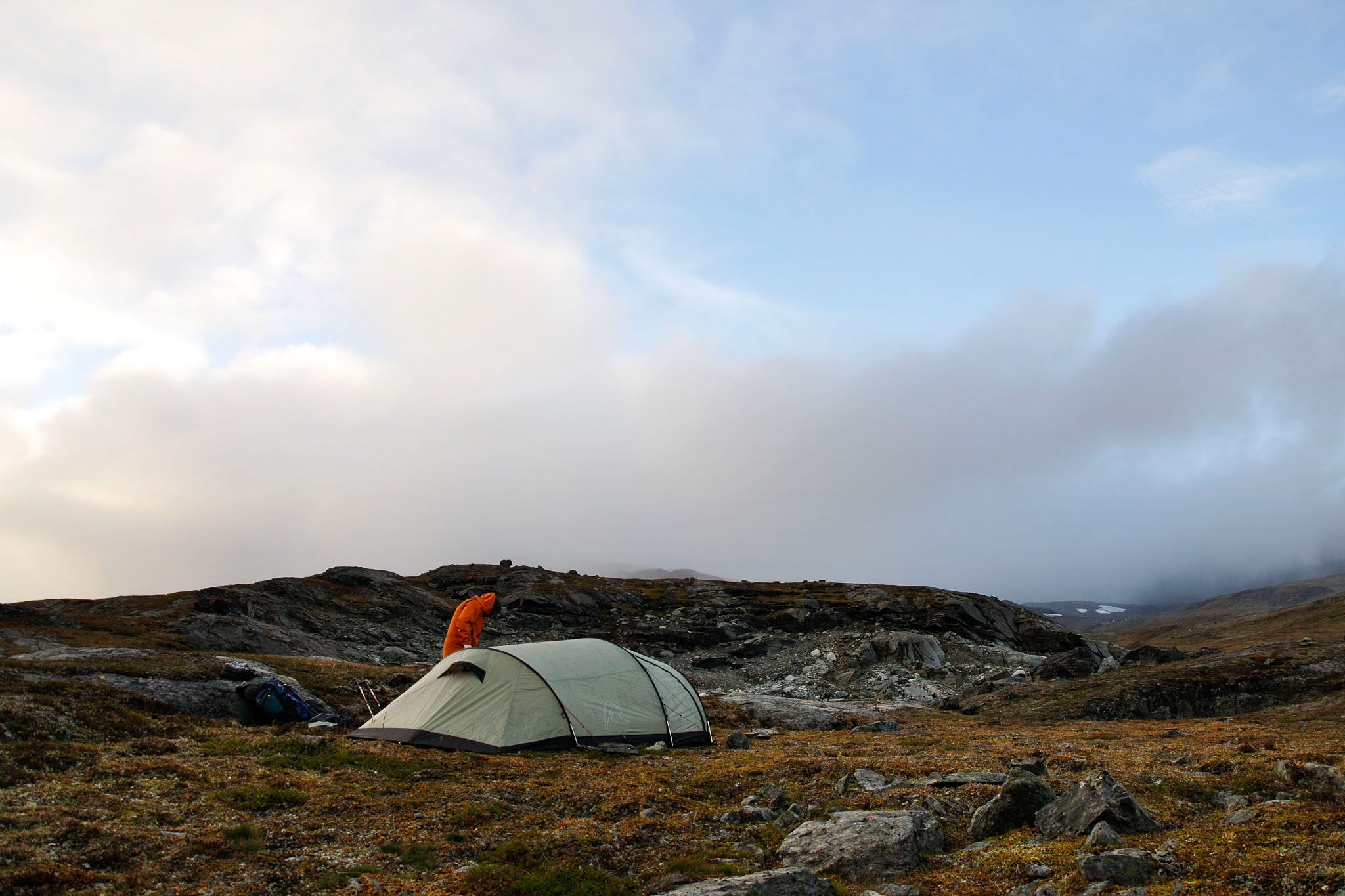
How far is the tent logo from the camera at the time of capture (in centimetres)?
2078

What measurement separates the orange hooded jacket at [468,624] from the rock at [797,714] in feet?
40.8

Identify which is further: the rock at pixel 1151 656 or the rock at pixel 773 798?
the rock at pixel 1151 656

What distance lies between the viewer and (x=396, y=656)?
54625mm

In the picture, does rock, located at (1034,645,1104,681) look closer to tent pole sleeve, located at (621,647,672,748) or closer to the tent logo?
tent pole sleeve, located at (621,647,672,748)

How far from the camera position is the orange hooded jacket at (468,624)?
24297mm

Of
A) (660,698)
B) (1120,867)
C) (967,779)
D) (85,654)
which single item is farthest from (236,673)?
(1120,867)

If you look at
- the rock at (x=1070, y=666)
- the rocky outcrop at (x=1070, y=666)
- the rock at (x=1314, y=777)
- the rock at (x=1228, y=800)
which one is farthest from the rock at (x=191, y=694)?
the rocky outcrop at (x=1070, y=666)

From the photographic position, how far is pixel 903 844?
416 inches

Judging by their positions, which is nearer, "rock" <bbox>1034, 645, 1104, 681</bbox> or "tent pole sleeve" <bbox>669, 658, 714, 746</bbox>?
"tent pole sleeve" <bbox>669, 658, 714, 746</bbox>

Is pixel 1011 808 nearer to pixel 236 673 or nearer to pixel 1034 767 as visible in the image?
pixel 1034 767

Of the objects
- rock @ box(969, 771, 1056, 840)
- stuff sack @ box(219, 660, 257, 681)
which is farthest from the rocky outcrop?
stuff sack @ box(219, 660, 257, 681)

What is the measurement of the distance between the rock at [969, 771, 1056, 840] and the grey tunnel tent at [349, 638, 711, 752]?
36.4 ft

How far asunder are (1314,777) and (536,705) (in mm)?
16199

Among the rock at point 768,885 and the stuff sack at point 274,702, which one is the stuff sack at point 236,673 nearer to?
the stuff sack at point 274,702
